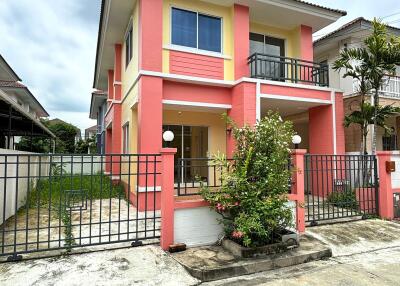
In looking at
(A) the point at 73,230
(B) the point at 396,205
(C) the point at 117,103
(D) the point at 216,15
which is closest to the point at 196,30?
(D) the point at 216,15

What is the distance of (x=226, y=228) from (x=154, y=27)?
6059 millimetres

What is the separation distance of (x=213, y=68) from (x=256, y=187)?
5.14 metres

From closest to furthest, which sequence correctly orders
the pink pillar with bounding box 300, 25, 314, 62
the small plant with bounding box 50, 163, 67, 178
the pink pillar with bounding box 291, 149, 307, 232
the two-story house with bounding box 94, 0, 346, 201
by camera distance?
the small plant with bounding box 50, 163, 67, 178, the pink pillar with bounding box 291, 149, 307, 232, the two-story house with bounding box 94, 0, 346, 201, the pink pillar with bounding box 300, 25, 314, 62

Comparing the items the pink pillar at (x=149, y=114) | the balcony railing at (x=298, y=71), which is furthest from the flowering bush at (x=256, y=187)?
the balcony railing at (x=298, y=71)

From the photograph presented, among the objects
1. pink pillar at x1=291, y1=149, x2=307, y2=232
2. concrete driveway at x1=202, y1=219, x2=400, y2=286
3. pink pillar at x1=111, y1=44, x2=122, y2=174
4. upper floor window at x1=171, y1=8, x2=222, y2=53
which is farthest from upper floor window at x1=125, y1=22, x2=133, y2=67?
concrete driveway at x1=202, y1=219, x2=400, y2=286

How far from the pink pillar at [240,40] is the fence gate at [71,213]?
4296 mm

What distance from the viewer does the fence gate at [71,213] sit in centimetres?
469

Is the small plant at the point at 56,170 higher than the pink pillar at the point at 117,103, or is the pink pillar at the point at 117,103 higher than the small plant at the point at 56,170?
the pink pillar at the point at 117,103

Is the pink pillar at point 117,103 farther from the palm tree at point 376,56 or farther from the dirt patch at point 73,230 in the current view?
the palm tree at point 376,56

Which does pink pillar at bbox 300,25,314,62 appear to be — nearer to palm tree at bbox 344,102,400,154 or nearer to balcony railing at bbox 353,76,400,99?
balcony railing at bbox 353,76,400,99

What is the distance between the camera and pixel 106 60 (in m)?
13.9

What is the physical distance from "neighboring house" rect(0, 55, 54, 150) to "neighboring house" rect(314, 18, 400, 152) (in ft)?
38.6

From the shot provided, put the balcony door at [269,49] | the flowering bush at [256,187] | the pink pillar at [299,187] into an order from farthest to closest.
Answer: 1. the balcony door at [269,49]
2. the pink pillar at [299,187]
3. the flowering bush at [256,187]

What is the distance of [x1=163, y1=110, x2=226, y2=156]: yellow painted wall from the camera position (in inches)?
422
